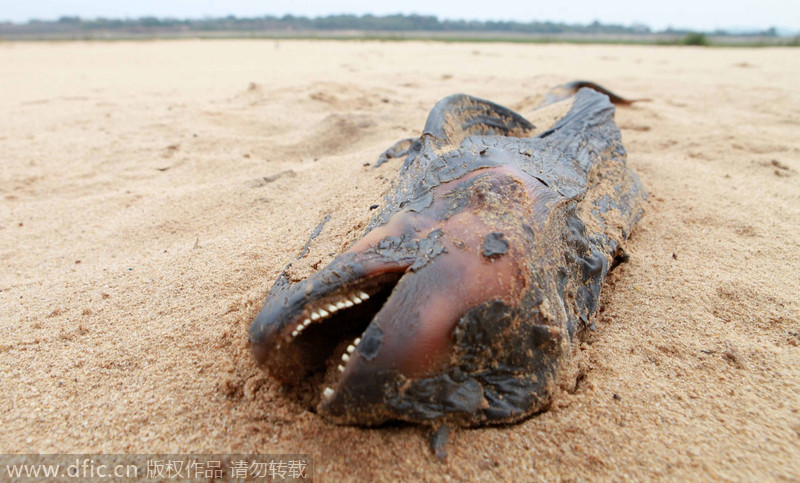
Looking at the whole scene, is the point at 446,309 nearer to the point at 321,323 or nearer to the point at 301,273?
the point at 321,323

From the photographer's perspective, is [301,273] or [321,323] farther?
[301,273]

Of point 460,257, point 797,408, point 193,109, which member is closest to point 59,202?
point 193,109

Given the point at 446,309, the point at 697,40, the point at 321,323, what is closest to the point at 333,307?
the point at 321,323

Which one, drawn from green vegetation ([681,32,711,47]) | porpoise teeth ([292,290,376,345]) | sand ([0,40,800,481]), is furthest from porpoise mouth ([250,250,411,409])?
green vegetation ([681,32,711,47])

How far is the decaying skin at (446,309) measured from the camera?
1109 mm

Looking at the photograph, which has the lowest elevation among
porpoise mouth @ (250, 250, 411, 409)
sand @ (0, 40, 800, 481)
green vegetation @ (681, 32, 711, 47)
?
sand @ (0, 40, 800, 481)

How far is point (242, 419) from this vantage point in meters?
1.26

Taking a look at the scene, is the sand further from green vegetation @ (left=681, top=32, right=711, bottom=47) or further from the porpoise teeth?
green vegetation @ (left=681, top=32, right=711, bottom=47)

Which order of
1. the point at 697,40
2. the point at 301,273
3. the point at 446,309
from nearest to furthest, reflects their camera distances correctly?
the point at 446,309 < the point at 301,273 < the point at 697,40

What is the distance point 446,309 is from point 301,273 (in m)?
0.53

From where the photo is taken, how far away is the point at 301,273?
4.75 feet

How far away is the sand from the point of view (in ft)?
3.91

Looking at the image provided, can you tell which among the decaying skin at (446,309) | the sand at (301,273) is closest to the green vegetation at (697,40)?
the sand at (301,273)

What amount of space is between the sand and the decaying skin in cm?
11
